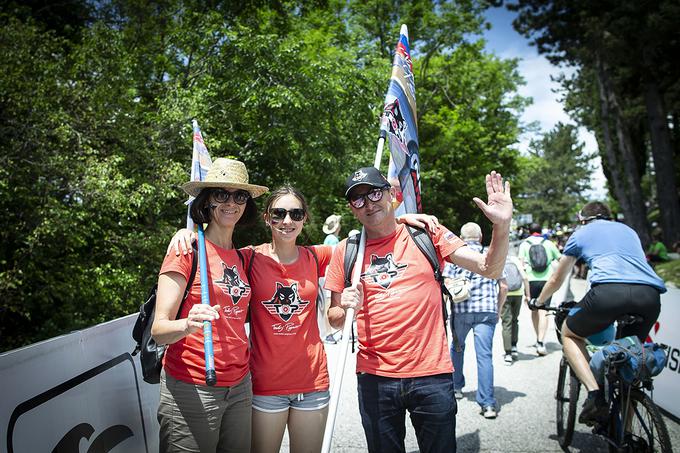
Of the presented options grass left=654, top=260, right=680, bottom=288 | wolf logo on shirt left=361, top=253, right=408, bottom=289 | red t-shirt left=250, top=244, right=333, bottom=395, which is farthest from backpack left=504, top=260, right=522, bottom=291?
grass left=654, top=260, right=680, bottom=288

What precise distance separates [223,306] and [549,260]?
668cm

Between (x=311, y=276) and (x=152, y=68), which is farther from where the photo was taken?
(x=152, y=68)

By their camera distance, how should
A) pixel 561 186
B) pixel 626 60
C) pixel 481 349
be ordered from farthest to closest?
pixel 561 186
pixel 626 60
pixel 481 349

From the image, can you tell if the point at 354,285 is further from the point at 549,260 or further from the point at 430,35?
the point at 430,35

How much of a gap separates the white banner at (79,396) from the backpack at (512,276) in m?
5.36

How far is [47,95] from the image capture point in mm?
8258

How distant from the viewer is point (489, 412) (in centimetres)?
517

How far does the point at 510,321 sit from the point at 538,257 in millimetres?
1196

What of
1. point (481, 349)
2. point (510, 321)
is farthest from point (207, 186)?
point (510, 321)

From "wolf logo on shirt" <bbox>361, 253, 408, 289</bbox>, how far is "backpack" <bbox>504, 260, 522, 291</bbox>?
197 inches

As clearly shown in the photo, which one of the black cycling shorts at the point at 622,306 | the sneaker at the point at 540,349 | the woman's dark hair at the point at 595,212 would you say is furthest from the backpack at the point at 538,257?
the black cycling shorts at the point at 622,306

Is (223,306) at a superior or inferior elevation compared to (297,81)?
inferior

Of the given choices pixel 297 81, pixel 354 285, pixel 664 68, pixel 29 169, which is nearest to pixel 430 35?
pixel 664 68

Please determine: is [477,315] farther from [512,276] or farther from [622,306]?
[512,276]
